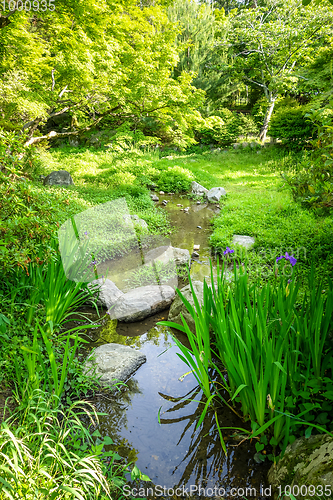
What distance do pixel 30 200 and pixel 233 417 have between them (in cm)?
227

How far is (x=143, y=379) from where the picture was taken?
228 centimetres

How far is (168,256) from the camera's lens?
4.26 metres

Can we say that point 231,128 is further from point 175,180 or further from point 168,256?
point 168,256

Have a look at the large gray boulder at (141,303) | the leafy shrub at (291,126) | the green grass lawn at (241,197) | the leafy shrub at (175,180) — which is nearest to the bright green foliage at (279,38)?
the leafy shrub at (291,126)

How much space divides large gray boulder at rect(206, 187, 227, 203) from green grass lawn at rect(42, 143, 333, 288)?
232mm

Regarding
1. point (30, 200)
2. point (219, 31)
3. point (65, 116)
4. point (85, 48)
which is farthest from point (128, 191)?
point (219, 31)

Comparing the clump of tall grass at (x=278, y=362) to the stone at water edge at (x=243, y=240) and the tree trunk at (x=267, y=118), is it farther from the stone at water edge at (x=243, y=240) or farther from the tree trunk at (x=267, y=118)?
the tree trunk at (x=267, y=118)

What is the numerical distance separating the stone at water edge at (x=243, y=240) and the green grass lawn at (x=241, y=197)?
0.09 metres

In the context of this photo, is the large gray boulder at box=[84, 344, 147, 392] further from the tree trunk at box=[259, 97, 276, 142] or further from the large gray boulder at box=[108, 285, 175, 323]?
the tree trunk at box=[259, 97, 276, 142]

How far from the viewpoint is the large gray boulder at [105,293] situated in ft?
10.2

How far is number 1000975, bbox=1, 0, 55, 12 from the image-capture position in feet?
15.8

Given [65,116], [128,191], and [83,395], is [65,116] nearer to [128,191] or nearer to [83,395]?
[128,191]

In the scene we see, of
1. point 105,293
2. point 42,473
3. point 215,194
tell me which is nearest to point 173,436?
point 42,473

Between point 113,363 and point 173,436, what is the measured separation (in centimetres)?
73
